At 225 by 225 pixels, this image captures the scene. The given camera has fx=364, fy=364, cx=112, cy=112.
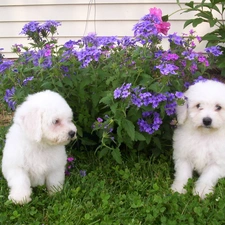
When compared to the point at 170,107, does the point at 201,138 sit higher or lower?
lower

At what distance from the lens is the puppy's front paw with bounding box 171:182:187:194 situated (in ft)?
10.8

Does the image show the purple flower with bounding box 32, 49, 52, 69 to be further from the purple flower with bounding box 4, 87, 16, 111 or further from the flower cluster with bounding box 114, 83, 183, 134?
the flower cluster with bounding box 114, 83, 183, 134

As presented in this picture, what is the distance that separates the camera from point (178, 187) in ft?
11.0

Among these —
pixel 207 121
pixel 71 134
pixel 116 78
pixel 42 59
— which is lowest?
pixel 71 134

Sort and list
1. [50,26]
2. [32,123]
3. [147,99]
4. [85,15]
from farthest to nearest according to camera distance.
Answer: [85,15]
[50,26]
[147,99]
[32,123]

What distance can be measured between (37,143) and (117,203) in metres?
0.83

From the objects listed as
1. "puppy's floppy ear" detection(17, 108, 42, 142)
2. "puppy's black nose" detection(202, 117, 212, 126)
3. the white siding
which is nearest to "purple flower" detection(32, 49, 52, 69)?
"puppy's floppy ear" detection(17, 108, 42, 142)

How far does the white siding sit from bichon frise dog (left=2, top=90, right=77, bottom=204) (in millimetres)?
3704

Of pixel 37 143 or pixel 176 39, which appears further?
pixel 176 39

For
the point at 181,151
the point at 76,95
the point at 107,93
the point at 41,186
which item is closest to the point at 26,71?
the point at 76,95

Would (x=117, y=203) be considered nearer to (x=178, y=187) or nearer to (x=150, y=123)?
(x=178, y=187)

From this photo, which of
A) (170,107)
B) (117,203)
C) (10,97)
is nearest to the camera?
(117,203)

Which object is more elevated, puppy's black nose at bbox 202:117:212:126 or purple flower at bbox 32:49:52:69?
purple flower at bbox 32:49:52:69

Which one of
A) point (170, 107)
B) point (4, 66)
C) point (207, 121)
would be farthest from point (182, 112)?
point (4, 66)
